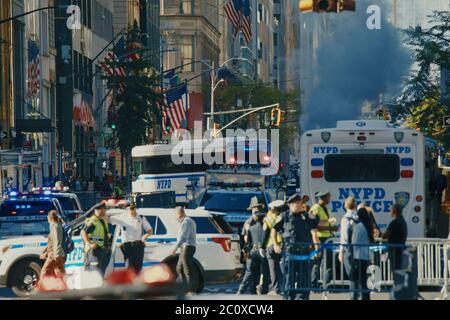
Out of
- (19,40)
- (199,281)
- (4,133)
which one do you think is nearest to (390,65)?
(19,40)

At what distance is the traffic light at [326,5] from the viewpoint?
24.2m

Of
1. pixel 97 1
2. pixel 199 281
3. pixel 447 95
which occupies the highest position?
pixel 97 1

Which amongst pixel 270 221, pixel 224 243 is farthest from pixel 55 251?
pixel 270 221

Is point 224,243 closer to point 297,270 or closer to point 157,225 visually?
point 157,225

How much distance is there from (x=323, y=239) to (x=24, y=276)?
Result: 5775 mm

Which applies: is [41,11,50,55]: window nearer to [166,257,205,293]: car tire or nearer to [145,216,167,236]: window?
[145,216,167,236]: window

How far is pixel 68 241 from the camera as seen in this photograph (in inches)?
1017

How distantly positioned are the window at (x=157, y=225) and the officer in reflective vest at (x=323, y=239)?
2.75 meters

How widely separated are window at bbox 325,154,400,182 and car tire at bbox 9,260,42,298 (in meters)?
6.60

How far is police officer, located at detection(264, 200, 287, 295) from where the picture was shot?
24203 mm

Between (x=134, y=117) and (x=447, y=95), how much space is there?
21.6m

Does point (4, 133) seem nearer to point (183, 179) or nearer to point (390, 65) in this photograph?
point (183, 179)

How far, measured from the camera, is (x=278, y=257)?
965 inches

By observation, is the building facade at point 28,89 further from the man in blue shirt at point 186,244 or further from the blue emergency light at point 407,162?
the man in blue shirt at point 186,244
